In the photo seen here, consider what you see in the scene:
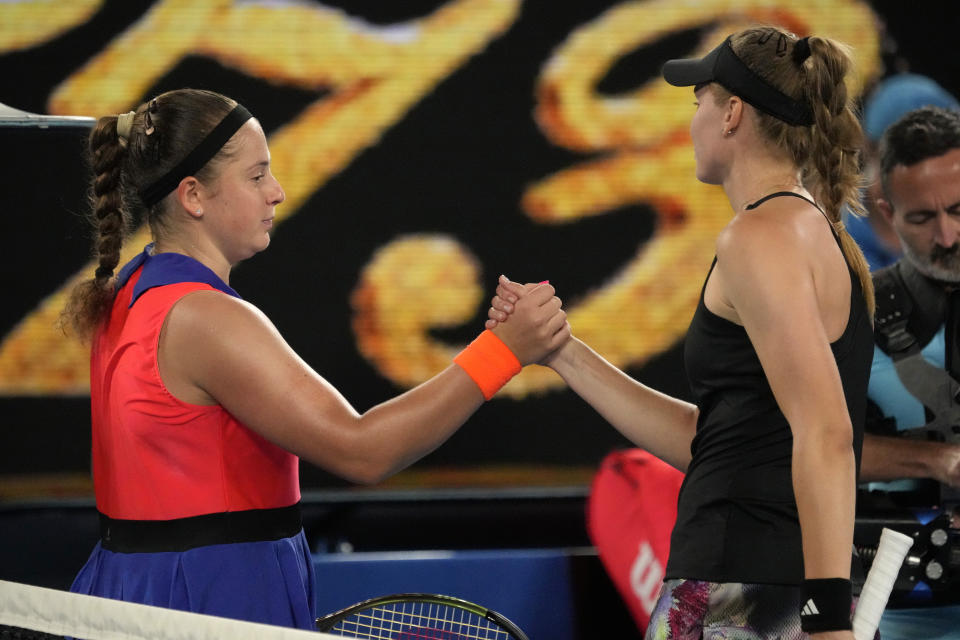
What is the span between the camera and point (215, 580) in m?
1.82

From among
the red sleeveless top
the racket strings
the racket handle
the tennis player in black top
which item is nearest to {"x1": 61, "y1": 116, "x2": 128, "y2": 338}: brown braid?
the red sleeveless top

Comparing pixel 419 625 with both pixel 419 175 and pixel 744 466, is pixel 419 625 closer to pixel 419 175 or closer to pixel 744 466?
pixel 744 466

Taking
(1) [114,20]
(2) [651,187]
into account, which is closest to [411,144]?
(2) [651,187]

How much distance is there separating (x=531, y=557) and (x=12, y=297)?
2.25 meters

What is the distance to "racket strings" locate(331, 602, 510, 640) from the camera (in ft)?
7.98

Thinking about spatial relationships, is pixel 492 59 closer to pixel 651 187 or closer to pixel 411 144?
pixel 411 144

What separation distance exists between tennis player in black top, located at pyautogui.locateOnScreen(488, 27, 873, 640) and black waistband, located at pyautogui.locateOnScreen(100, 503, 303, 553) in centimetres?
65

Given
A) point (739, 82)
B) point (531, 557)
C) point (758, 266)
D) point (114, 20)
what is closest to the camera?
point (758, 266)

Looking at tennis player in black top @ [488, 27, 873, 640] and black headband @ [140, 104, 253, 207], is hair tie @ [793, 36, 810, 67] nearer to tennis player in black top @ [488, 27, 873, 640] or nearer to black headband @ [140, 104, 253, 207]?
tennis player in black top @ [488, 27, 873, 640]

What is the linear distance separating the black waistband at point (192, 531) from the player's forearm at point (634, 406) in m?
0.70

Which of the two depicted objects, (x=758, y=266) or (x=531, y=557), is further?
(x=531, y=557)

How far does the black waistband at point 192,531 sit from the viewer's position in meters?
1.81

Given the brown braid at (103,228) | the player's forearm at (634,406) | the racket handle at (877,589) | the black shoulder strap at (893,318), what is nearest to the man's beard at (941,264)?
the black shoulder strap at (893,318)

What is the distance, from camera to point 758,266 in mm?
1606
